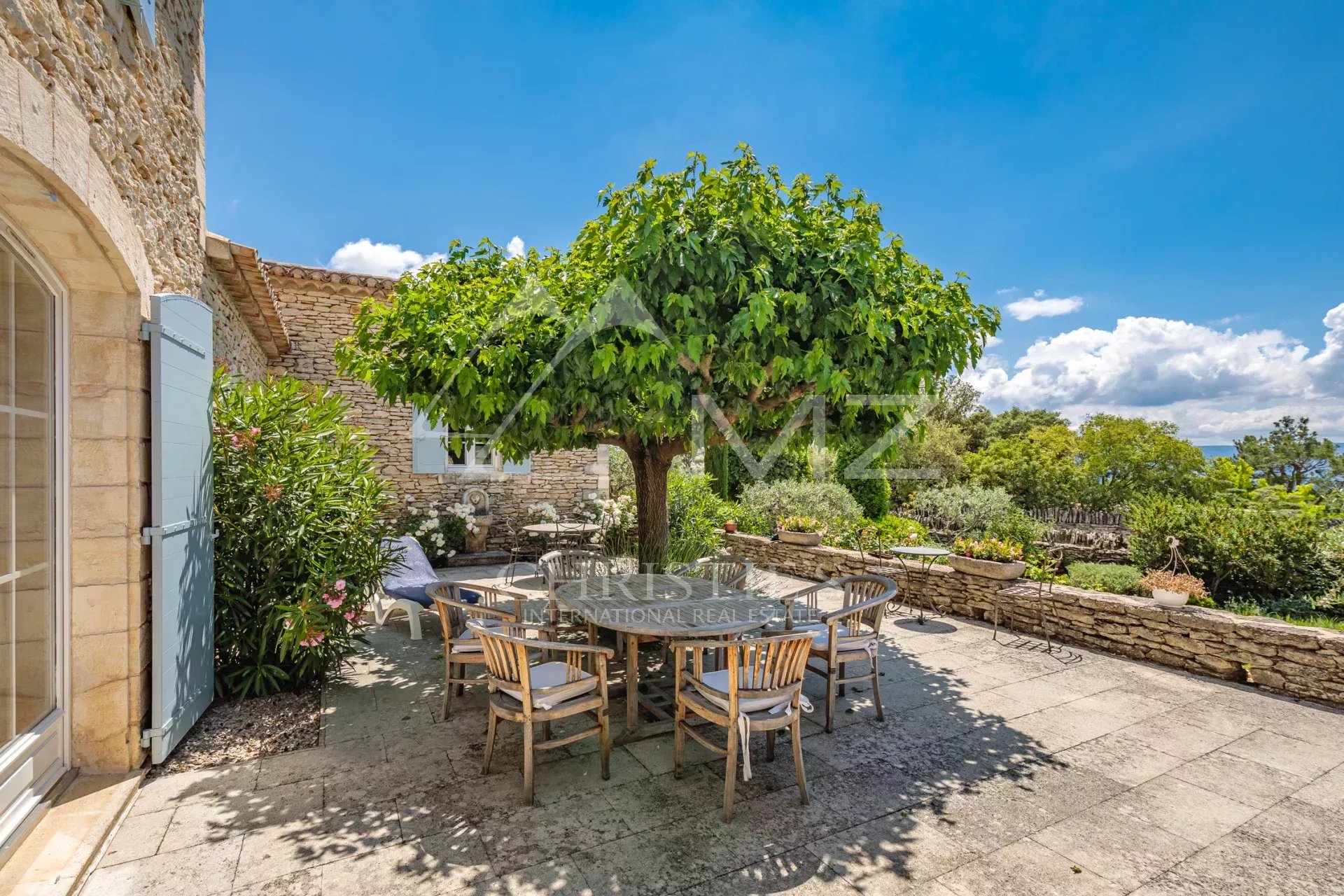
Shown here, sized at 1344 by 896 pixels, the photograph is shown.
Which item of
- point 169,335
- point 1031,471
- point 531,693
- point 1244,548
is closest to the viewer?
point 531,693

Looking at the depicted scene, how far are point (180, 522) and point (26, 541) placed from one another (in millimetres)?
632

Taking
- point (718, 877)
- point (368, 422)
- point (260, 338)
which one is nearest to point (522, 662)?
point (718, 877)

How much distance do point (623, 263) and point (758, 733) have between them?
9.61ft

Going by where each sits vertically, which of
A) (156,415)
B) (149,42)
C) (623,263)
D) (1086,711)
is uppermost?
(149,42)

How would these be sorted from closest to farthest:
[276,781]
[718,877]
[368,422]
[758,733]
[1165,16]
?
[718,877]
[276,781]
[758,733]
[1165,16]
[368,422]

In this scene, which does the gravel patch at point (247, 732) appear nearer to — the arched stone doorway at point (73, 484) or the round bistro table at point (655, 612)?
the arched stone doorway at point (73, 484)

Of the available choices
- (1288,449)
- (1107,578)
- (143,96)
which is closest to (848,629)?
(1107,578)

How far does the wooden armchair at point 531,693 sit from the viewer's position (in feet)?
9.09

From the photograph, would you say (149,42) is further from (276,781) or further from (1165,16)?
(1165,16)

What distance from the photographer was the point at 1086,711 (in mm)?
3998

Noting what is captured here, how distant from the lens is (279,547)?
3.91 metres

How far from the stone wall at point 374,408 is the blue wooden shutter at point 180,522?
470 centimetres

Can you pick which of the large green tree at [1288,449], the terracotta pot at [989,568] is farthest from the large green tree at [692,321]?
the large green tree at [1288,449]

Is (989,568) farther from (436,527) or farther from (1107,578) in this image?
(436,527)
